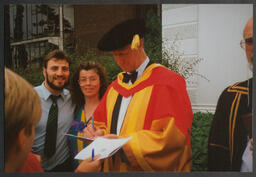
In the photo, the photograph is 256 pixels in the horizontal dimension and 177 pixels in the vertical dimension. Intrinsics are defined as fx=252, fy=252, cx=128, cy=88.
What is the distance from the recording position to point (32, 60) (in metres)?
3.59

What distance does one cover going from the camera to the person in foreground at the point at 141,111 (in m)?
3.03

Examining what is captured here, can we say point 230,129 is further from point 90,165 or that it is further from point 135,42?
point 90,165

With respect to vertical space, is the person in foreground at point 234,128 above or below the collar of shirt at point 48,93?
below

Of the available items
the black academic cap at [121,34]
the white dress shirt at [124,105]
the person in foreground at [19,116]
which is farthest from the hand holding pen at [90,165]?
the black academic cap at [121,34]

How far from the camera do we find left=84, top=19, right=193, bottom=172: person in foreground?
119 inches

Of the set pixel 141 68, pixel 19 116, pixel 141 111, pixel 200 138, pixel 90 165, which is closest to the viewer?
pixel 19 116

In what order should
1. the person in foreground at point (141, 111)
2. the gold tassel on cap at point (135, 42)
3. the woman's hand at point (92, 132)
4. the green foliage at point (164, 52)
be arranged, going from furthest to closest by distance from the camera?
the green foliage at point (164, 52), the woman's hand at point (92, 132), the gold tassel on cap at point (135, 42), the person in foreground at point (141, 111)

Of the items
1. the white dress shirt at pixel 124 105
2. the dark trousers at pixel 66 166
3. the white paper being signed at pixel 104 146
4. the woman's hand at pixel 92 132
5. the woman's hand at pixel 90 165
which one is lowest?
the dark trousers at pixel 66 166

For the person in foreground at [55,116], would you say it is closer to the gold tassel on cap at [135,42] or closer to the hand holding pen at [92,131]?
the hand holding pen at [92,131]

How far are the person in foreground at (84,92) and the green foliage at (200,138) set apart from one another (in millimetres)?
1336

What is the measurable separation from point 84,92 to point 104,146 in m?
0.80

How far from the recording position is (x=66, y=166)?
3537 mm

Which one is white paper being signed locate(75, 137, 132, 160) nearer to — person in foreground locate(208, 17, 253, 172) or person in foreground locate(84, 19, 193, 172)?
person in foreground locate(84, 19, 193, 172)

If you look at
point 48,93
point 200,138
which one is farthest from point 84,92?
point 200,138
